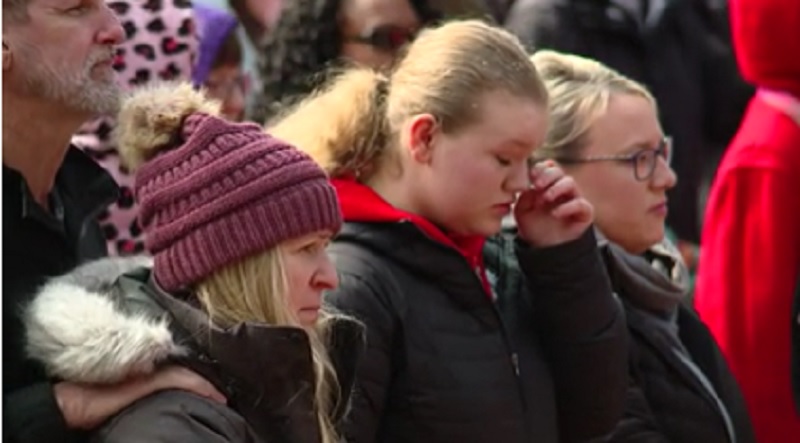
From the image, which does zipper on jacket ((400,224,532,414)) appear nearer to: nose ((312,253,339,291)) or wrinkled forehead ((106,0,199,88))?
nose ((312,253,339,291))

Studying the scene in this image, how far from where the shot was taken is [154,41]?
179 inches

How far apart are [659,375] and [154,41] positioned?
1380 millimetres

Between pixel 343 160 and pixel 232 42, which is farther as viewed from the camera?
pixel 232 42

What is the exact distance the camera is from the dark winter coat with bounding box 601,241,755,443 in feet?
13.4

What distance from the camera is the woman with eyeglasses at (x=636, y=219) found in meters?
4.12

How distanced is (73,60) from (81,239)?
13.8 inches

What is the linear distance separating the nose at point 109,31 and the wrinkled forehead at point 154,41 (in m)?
1.01

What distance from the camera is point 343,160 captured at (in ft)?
12.0

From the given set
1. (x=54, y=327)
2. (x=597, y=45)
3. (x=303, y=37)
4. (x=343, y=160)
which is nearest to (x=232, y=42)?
(x=303, y=37)

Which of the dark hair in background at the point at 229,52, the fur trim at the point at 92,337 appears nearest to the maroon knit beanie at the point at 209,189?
the fur trim at the point at 92,337

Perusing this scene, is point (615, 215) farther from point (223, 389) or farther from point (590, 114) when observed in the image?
point (223, 389)

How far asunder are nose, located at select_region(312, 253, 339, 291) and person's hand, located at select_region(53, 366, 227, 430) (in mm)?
267

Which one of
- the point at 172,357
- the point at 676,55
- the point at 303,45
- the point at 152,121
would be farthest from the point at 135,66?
the point at 676,55

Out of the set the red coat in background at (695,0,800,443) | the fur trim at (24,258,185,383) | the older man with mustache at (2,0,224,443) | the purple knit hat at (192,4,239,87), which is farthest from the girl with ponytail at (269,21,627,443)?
the purple knit hat at (192,4,239,87)
